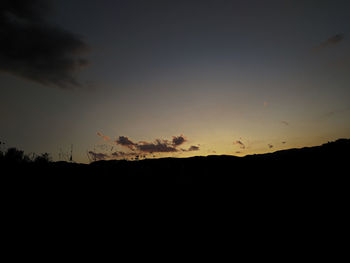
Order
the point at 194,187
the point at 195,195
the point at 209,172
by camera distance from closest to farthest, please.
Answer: the point at 195,195, the point at 194,187, the point at 209,172

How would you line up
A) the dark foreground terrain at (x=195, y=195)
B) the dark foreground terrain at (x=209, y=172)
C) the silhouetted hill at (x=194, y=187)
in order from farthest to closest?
the dark foreground terrain at (x=209, y=172), the silhouetted hill at (x=194, y=187), the dark foreground terrain at (x=195, y=195)

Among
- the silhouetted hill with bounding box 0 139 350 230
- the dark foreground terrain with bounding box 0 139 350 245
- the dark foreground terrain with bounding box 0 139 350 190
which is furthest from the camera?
the dark foreground terrain with bounding box 0 139 350 190

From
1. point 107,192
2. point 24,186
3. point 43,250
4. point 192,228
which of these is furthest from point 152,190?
point 24,186

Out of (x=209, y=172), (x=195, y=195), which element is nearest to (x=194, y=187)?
(x=195, y=195)

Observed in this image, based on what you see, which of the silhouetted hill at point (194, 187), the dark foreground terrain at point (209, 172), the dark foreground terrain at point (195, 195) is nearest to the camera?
the dark foreground terrain at point (195, 195)

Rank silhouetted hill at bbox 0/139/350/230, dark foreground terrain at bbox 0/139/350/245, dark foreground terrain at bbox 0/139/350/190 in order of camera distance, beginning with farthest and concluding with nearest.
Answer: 1. dark foreground terrain at bbox 0/139/350/190
2. silhouetted hill at bbox 0/139/350/230
3. dark foreground terrain at bbox 0/139/350/245

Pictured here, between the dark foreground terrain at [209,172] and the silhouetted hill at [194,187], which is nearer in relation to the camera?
the silhouetted hill at [194,187]

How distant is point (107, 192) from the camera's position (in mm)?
4309

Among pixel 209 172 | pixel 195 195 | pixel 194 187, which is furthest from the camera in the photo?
pixel 209 172

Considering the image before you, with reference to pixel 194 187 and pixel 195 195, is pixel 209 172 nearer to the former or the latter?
pixel 194 187

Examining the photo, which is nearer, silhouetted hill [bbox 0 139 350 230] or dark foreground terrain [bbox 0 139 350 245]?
dark foreground terrain [bbox 0 139 350 245]

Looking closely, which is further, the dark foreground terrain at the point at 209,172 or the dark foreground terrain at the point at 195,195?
the dark foreground terrain at the point at 209,172

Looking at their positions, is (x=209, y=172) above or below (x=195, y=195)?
above

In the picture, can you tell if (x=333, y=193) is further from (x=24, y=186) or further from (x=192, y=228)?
(x=24, y=186)
